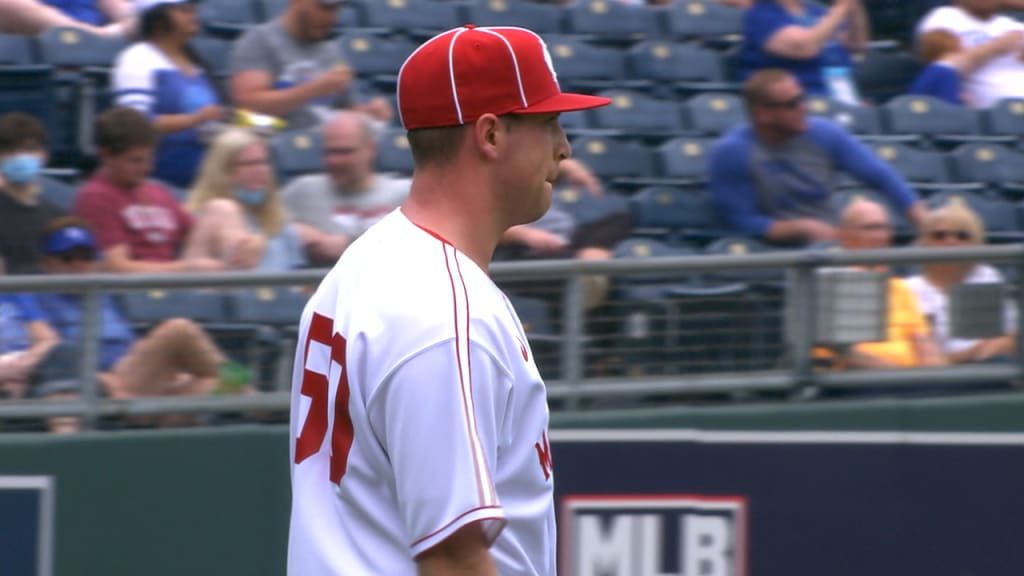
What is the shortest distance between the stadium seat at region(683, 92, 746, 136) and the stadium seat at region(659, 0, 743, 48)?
849 mm

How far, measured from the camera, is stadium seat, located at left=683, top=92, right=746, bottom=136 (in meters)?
7.59

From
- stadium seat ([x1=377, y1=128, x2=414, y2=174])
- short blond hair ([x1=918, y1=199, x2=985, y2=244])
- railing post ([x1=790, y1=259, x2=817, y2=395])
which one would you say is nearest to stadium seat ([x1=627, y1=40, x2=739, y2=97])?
stadium seat ([x1=377, y1=128, x2=414, y2=174])

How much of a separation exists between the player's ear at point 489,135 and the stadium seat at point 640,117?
5.65 meters

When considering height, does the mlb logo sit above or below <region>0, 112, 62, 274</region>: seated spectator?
below

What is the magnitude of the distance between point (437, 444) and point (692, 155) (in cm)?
530

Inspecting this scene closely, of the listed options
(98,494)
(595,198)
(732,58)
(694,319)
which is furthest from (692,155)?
(98,494)

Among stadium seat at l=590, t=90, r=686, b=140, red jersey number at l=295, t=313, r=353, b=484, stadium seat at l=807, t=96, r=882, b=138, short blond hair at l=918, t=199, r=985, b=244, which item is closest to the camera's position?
red jersey number at l=295, t=313, r=353, b=484

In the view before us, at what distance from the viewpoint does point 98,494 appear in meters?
5.11

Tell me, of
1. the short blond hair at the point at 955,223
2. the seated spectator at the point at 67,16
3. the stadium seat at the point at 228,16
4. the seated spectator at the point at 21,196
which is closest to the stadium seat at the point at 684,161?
the short blond hair at the point at 955,223

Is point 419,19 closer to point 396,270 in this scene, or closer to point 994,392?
point 994,392

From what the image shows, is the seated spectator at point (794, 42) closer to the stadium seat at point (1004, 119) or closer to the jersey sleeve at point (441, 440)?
the stadium seat at point (1004, 119)

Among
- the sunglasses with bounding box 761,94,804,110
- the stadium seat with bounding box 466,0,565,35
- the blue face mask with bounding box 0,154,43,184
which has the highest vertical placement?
the stadium seat with bounding box 466,0,565,35

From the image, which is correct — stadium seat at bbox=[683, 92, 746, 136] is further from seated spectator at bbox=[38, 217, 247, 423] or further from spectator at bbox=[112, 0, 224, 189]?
seated spectator at bbox=[38, 217, 247, 423]

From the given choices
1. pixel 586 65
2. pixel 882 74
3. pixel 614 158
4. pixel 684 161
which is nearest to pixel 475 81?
pixel 684 161
